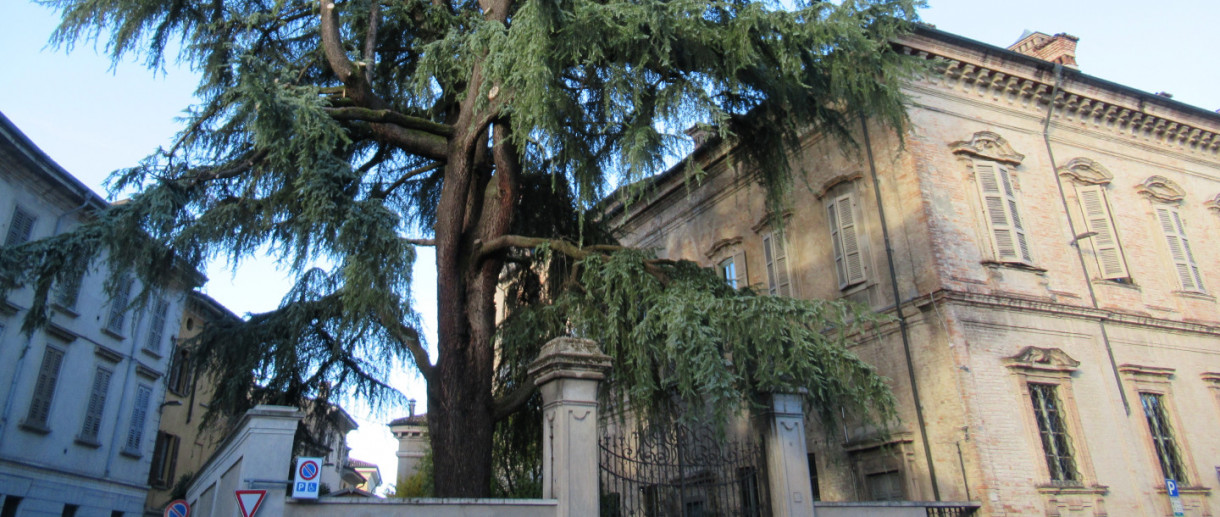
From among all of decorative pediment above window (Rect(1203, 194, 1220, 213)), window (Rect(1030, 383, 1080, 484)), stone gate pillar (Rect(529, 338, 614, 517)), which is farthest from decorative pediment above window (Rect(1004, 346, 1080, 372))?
stone gate pillar (Rect(529, 338, 614, 517))

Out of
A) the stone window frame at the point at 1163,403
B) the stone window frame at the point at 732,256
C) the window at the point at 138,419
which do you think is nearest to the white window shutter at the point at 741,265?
the stone window frame at the point at 732,256

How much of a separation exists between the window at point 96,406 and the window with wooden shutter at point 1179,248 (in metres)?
23.5

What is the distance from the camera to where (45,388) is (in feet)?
56.7

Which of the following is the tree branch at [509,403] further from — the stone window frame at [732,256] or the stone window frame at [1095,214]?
the stone window frame at [1095,214]

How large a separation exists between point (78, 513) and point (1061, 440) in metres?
20.0

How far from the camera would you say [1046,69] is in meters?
15.4

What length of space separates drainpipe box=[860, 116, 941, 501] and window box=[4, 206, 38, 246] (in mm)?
16036

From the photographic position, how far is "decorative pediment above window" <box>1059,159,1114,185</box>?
A: 15.4 meters

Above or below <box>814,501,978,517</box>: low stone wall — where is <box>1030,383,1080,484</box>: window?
above

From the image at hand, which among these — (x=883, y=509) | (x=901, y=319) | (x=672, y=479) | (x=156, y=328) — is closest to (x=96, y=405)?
(x=156, y=328)

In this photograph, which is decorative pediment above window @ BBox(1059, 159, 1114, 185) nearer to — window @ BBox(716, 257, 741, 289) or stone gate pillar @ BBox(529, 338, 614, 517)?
window @ BBox(716, 257, 741, 289)

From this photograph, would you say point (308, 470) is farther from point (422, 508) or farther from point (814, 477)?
point (814, 477)

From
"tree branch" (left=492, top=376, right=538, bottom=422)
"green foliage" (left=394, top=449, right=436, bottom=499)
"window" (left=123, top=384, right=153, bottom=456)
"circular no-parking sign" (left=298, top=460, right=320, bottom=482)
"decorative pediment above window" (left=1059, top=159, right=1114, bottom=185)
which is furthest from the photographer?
"green foliage" (left=394, top=449, right=436, bottom=499)

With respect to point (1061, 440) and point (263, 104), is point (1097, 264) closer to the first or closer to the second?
point (1061, 440)
